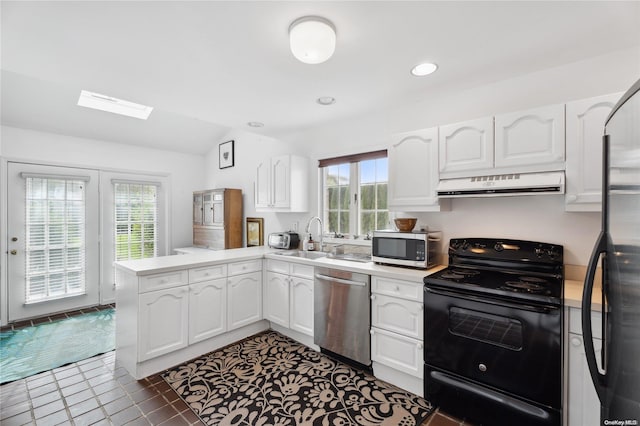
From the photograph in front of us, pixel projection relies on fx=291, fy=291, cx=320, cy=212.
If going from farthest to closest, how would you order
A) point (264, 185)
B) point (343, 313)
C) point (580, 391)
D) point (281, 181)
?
point (264, 185), point (281, 181), point (343, 313), point (580, 391)

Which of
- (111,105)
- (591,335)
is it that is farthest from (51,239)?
(591,335)

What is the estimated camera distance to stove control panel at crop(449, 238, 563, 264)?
2.02 meters

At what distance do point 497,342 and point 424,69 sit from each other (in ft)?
6.10

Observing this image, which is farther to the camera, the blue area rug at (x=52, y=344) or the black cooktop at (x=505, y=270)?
the blue area rug at (x=52, y=344)

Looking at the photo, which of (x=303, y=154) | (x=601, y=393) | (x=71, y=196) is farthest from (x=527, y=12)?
(x=71, y=196)

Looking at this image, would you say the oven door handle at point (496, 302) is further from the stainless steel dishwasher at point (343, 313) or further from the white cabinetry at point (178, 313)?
the white cabinetry at point (178, 313)

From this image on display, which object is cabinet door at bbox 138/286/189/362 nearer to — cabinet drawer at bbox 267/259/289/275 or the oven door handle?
cabinet drawer at bbox 267/259/289/275

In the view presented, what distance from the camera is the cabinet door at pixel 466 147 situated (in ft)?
6.89

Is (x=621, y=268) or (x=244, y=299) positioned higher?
(x=621, y=268)

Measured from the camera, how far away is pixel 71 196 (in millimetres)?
3932

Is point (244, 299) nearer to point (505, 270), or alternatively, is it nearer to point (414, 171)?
point (414, 171)

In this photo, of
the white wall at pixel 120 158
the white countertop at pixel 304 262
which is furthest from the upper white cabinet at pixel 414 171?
the white wall at pixel 120 158

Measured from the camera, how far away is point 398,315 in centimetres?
220

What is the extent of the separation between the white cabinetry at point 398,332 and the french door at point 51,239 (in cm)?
406
